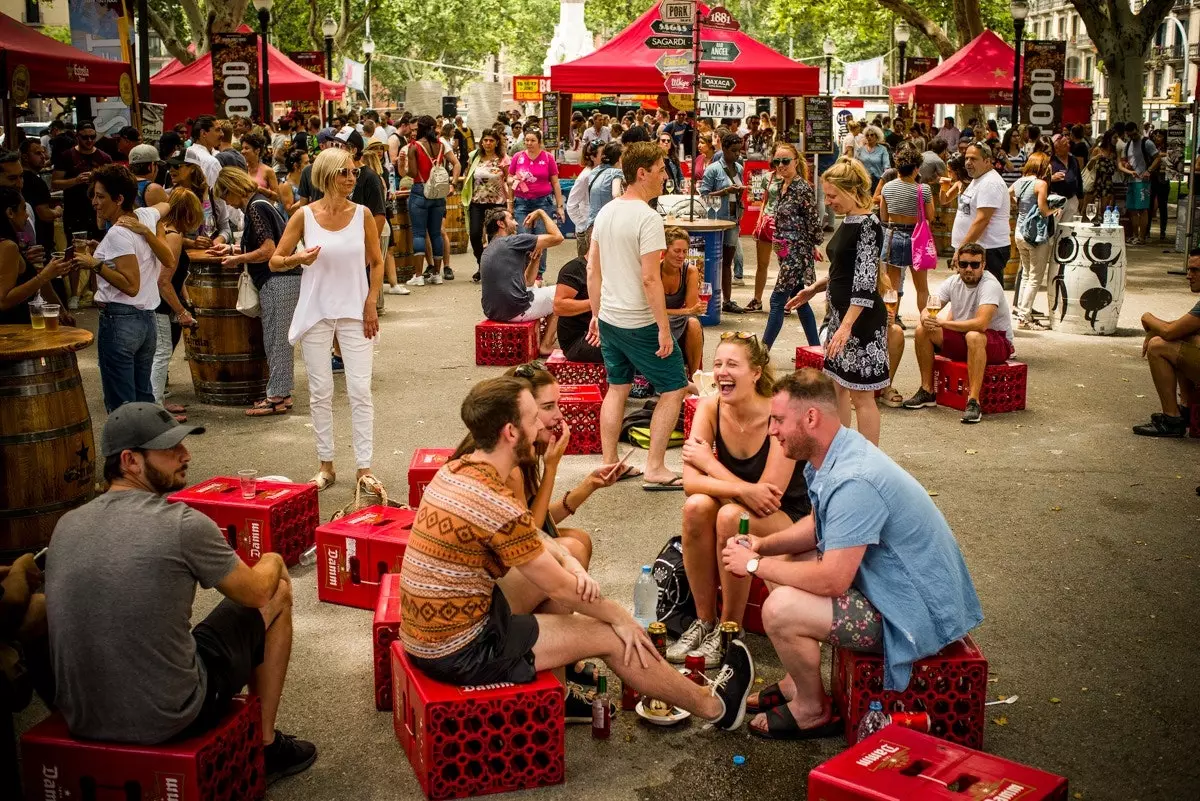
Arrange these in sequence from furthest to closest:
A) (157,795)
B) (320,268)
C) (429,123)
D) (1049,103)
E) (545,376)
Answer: (1049,103) → (429,123) → (320,268) → (545,376) → (157,795)

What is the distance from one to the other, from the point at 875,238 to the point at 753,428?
2626mm

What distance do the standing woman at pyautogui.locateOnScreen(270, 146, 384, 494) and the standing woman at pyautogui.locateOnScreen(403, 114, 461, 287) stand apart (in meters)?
8.19

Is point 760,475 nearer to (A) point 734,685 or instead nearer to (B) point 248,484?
(A) point 734,685

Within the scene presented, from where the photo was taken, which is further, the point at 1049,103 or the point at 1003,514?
the point at 1049,103

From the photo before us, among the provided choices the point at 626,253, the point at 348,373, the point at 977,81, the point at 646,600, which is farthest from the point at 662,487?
the point at 977,81

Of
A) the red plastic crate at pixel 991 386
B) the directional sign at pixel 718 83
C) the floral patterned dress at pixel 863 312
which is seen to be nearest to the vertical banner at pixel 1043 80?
the directional sign at pixel 718 83

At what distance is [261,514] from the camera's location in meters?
6.32

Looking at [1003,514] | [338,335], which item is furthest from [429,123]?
[1003,514]

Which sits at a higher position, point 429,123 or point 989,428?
point 429,123

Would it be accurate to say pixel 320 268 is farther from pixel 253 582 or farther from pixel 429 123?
pixel 429 123

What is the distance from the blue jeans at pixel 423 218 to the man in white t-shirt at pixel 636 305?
27.7 ft

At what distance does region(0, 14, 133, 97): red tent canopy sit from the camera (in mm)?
15938

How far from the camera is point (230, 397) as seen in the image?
981cm

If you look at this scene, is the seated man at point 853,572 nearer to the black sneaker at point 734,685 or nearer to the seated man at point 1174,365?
the black sneaker at point 734,685
